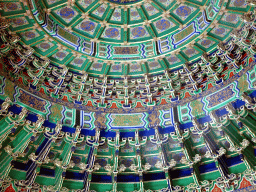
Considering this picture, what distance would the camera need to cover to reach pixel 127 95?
13.2 meters

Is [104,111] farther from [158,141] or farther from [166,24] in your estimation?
[166,24]

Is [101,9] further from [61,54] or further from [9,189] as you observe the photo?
[9,189]

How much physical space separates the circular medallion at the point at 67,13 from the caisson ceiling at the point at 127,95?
0.17ft

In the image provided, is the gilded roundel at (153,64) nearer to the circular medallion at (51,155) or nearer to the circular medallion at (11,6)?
the circular medallion at (51,155)

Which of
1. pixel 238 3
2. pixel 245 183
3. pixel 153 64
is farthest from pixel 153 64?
pixel 245 183

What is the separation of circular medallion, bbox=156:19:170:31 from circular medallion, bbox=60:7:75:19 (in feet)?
10.4

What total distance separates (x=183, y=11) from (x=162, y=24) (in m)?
0.91

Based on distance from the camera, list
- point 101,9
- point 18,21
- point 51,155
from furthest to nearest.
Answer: point 101,9 < point 51,155 < point 18,21

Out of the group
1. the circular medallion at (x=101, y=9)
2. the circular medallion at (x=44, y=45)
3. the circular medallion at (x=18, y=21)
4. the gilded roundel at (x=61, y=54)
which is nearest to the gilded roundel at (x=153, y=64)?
the circular medallion at (x=101, y=9)

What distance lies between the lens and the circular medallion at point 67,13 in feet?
42.1

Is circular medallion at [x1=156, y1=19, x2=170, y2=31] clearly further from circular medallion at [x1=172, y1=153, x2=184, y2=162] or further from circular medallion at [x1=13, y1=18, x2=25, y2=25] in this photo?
circular medallion at [x1=13, y1=18, x2=25, y2=25]

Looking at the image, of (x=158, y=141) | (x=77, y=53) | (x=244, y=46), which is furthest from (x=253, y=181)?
(x=77, y=53)

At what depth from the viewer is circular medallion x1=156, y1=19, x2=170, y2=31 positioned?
43.3 feet

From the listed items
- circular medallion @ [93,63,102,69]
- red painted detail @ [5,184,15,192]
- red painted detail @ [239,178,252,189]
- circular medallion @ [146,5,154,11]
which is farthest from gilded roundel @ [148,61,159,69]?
red painted detail @ [5,184,15,192]
